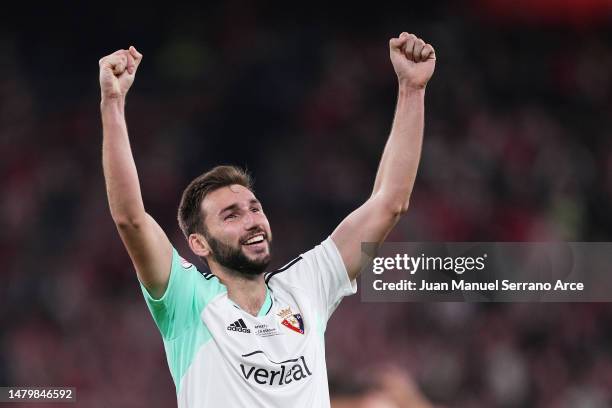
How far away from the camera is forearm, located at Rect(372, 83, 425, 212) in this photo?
340 centimetres

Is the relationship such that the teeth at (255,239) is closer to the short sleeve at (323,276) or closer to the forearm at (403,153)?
the short sleeve at (323,276)

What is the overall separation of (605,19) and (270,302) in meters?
8.94

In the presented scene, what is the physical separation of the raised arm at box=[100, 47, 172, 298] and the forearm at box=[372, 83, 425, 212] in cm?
89

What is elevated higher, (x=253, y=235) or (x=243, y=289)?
(x=253, y=235)

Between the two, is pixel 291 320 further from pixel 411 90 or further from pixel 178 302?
pixel 411 90

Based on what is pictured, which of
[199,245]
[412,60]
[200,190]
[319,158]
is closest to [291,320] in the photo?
[199,245]

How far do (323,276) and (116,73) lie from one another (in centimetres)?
104

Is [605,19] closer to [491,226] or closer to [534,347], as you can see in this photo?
[491,226]

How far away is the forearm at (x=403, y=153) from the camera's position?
11.1 ft

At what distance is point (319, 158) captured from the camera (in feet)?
32.2

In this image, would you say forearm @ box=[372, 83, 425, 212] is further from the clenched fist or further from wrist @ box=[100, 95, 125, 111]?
wrist @ box=[100, 95, 125, 111]

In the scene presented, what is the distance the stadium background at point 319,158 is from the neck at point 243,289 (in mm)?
4916

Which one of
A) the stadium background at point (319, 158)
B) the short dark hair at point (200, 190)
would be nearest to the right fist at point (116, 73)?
the short dark hair at point (200, 190)

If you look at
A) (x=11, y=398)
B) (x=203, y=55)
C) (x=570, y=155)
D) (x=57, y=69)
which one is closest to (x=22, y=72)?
(x=57, y=69)
